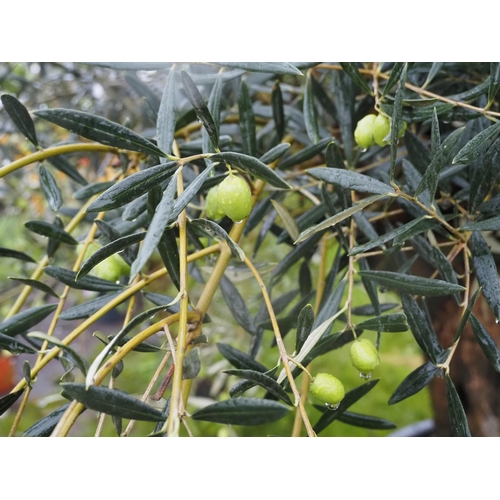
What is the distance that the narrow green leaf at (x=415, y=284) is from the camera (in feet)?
1.52

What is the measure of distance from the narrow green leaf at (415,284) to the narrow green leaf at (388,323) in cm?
4

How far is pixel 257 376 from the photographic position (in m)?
0.40

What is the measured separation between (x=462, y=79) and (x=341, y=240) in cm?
33

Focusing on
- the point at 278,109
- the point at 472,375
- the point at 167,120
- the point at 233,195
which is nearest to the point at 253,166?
the point at 233,195

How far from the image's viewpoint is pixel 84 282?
54 cm

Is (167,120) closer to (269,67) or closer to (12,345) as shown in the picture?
(269,67)

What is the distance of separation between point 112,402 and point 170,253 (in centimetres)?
17

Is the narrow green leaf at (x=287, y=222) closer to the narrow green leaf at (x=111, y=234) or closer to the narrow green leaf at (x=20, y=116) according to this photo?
the narrow green leaf at (x=111, y=234)

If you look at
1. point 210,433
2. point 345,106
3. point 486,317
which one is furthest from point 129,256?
point 210,433

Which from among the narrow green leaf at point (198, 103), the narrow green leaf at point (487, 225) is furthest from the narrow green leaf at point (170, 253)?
the narrow green leaf at point (487, 225)

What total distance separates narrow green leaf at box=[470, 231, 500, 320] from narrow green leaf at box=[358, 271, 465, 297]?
0.06 metres

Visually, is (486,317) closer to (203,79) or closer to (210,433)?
(203,79)

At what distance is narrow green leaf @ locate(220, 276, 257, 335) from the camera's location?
693mm

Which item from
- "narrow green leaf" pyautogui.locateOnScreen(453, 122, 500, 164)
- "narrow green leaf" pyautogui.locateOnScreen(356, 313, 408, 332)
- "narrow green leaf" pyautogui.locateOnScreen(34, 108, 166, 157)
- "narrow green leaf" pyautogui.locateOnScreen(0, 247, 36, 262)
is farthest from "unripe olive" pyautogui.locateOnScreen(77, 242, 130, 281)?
"narrow green leaf" pyautogui.locateOnScreen(453, 122, 500, 164)
